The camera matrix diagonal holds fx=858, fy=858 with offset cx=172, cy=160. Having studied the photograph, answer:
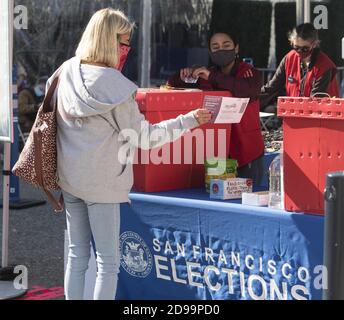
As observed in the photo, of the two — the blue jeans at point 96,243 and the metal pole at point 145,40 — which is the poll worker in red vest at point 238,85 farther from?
the metal pole at point 145,40

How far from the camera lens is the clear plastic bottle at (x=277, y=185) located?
149 inches

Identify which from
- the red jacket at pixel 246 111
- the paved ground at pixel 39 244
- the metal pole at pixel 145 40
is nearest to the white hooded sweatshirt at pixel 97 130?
the red jacket at pixel 246 111

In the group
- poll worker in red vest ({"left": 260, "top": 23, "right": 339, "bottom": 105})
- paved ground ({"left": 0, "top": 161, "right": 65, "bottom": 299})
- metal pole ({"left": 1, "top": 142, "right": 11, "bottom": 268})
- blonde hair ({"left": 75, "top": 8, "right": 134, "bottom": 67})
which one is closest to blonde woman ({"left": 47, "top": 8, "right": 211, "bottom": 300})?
blonde hair ({"left": 75, "top": 8, "right": 134, "bottom": 67})

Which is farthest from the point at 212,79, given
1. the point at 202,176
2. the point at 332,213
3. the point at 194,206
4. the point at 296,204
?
the point at 332,213

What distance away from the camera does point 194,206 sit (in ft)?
13.3

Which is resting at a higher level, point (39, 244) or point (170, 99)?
point (170, 99)

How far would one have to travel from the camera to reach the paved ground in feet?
18.4

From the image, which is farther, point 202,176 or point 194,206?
point 202,176

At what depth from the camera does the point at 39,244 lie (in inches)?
259

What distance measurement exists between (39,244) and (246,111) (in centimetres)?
252

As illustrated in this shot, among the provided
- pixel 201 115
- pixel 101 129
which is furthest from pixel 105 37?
pixel 201 115

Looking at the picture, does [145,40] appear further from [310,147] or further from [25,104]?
[310,147]
